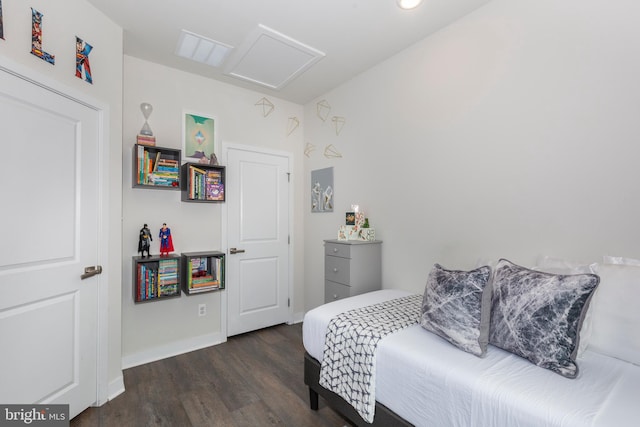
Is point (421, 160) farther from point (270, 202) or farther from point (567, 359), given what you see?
point (270, 202)

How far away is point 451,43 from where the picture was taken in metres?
2.21

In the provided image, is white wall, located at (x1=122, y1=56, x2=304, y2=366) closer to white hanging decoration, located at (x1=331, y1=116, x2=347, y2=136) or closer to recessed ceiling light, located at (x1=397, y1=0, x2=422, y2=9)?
white hanging decoration, located at (x1=331, y1=116, x2=347, y2=136)

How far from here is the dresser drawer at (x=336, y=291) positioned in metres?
2.57

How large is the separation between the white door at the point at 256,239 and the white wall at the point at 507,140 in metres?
→ 1.17

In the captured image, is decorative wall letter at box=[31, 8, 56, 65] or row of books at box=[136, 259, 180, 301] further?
row of books at box=[136, 259, 180, 301]

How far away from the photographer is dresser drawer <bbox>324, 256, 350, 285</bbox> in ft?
8.46

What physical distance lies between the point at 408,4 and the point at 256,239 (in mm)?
2626

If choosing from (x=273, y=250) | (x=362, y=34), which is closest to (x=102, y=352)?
(x=273, y=250)

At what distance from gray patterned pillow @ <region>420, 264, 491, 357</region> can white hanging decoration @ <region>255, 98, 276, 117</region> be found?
2.80 m

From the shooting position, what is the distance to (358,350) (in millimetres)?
1563

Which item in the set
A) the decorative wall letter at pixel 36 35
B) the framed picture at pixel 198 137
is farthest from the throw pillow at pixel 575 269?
the decorative wall letter at pixel 36 35

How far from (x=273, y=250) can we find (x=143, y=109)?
6.43ft

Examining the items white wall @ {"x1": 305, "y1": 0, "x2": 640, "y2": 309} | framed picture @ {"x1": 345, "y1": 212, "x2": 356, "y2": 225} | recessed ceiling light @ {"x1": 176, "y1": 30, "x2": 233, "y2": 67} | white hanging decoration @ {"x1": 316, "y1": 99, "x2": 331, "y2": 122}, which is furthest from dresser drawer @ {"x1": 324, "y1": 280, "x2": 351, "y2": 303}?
recessed ceiling light @ {"x1": 176, "y1": 30, "x2": 233, "y2": 67}

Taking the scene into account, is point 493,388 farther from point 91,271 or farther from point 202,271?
point 202,271
